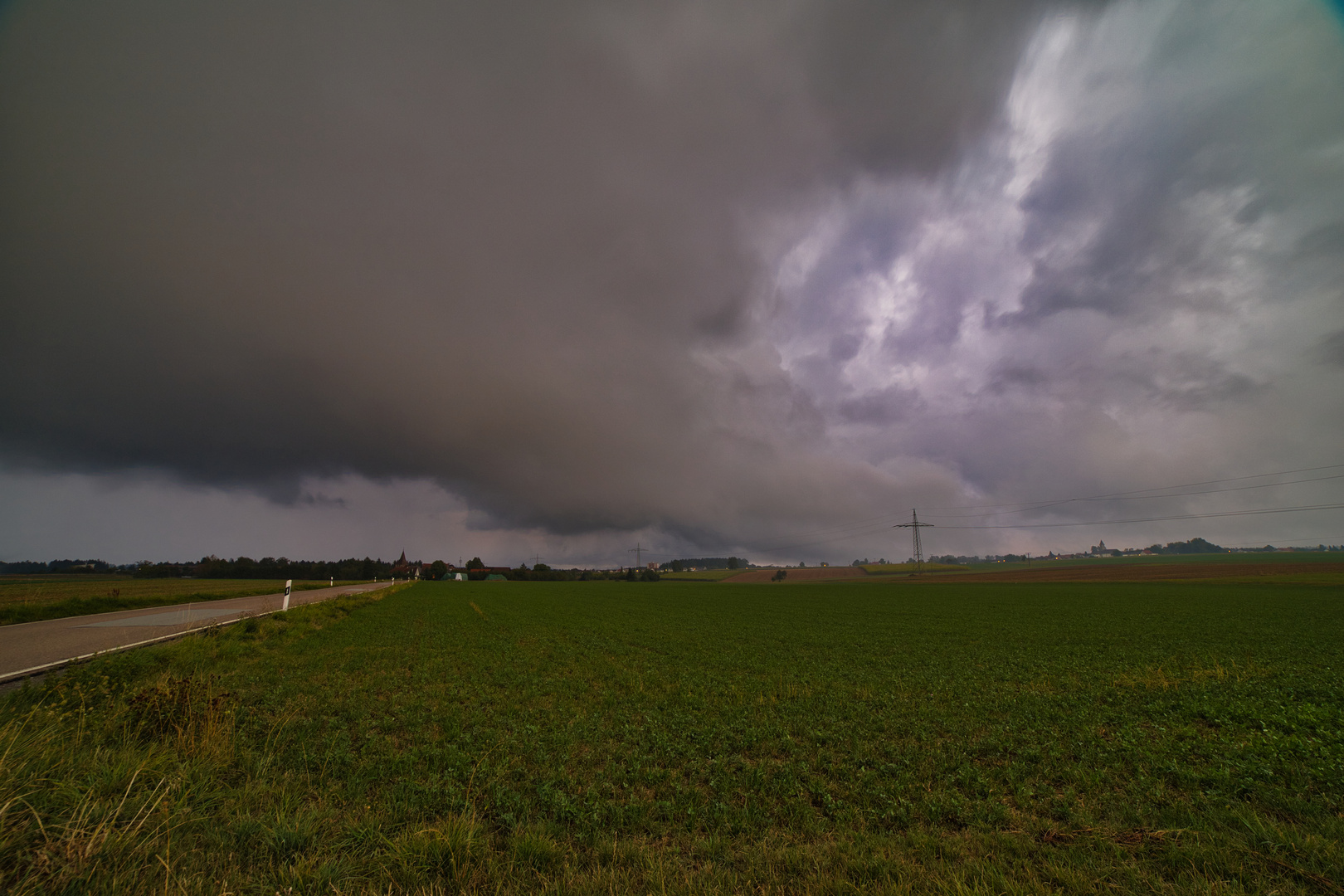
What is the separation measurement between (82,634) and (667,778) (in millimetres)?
26161

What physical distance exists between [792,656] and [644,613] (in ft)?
86.6

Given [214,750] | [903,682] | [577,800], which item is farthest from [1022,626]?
[214,750]

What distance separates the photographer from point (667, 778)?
8648 millimetres

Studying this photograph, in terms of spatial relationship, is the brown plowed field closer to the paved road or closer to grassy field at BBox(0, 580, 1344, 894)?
grassy field at BBox(0, 580, 1344, 894)

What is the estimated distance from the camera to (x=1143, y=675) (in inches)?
661

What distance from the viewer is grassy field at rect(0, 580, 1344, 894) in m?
5.29

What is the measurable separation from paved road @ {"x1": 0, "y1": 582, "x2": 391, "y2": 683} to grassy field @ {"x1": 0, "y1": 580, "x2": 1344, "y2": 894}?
2.66 m

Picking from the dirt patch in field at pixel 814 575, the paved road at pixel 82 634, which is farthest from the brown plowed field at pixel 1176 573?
the paved road at pixel 82 634

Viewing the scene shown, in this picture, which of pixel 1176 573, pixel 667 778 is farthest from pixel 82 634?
pixel 1176 573

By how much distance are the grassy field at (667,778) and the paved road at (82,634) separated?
2656mm

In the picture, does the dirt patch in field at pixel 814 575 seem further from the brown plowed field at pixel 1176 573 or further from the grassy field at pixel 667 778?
the grassy field at pixel 667 778

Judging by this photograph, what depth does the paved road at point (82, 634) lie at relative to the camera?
45.6 feet

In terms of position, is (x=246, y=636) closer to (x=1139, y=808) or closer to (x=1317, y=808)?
(x=1139, y=808)

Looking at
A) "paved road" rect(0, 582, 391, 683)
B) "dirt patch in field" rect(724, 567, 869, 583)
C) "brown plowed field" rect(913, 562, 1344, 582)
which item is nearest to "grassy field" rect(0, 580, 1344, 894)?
"paved road" rect(0, 582, 391, 683)
